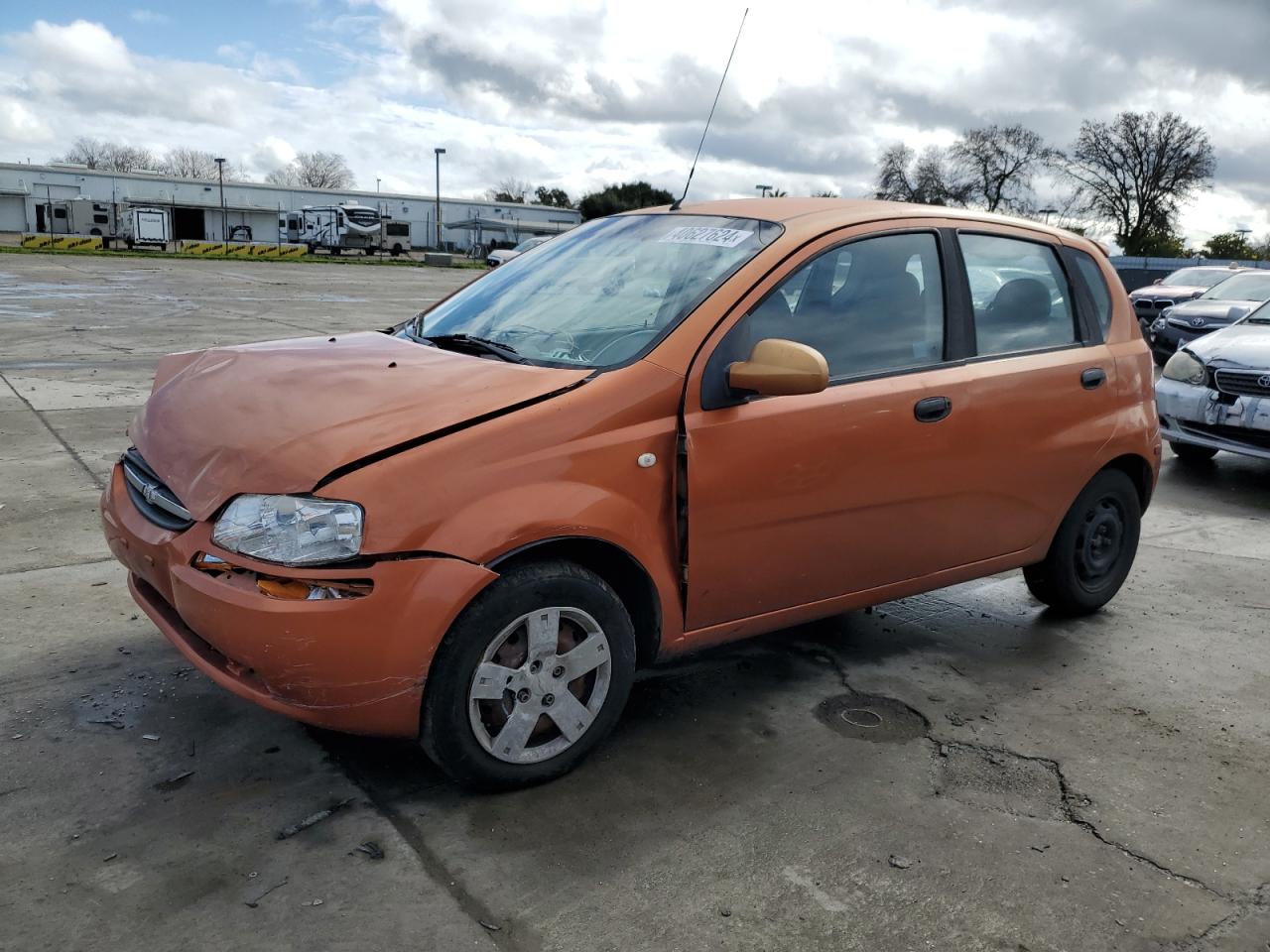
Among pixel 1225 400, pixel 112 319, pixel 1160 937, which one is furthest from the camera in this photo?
pixel 112 319

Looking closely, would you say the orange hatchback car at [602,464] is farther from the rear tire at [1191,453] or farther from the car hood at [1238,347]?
the rear tire at [1191,453]

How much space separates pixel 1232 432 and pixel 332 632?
23.0 ft

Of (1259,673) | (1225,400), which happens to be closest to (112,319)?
(1225,400)

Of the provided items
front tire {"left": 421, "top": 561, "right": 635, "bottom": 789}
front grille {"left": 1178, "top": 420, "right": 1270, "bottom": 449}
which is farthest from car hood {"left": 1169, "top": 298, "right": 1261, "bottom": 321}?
front tire {"left": 421, "top": 561, "right": 635, "bottom": 789}

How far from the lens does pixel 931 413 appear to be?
368 cm

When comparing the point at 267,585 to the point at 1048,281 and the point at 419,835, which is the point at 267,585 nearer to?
the point at 419,835

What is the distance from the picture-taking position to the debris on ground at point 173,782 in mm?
2951

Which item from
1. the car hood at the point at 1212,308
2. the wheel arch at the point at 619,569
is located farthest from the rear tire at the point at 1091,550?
the car hood at the point at 1212,308

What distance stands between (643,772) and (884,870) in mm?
768

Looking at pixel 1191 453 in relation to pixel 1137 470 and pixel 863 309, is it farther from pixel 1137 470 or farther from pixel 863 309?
pixel 863 309

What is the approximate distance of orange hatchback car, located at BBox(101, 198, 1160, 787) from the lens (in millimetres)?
2705

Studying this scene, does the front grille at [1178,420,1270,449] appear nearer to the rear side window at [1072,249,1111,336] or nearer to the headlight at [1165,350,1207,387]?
the headlight at [1165,350,1207,387]

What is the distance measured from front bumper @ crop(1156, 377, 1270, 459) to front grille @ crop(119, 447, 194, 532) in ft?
21.6

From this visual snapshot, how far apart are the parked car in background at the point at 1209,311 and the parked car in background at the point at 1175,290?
1584 millimetres
